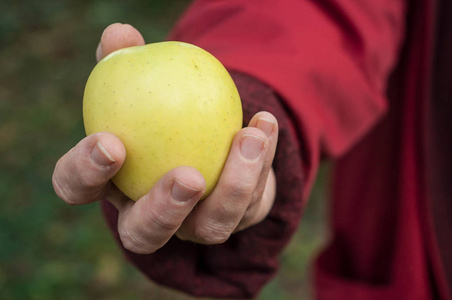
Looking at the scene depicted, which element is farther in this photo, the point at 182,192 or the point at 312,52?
the point at 312,52

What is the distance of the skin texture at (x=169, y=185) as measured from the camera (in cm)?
53

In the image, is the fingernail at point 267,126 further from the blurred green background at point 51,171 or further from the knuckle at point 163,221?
the blurred green background at point 51,171

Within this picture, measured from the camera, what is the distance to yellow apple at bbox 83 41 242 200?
1.82 ft

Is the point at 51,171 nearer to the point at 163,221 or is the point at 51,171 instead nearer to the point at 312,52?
the point at 312,52

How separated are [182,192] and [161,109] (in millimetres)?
95

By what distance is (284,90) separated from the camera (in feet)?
2.55

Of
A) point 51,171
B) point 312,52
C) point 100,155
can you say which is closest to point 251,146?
point 100,155

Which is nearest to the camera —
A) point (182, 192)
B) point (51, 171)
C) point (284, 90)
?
point (182, 192)

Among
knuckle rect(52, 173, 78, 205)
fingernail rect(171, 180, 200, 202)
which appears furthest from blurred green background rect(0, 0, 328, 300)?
fingernail rect(171, 180, 200, 202)

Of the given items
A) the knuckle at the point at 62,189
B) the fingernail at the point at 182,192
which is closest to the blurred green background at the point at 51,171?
the knuckle at the point at 62,189

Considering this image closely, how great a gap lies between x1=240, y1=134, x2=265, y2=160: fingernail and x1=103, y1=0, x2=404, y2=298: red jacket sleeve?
0.16m

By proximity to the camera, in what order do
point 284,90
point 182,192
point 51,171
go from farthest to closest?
point 51,171 < point 284,90 < point 182,192

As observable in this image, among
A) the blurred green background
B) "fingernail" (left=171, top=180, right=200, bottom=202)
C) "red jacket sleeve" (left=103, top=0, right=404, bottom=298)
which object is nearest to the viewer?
"fingernail" (left=171, top=180, right=200, bottom=202)

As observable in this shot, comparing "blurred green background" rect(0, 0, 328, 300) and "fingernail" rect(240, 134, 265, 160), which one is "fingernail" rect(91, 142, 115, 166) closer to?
"fingernail" rect(240, 134, 265, 160)
